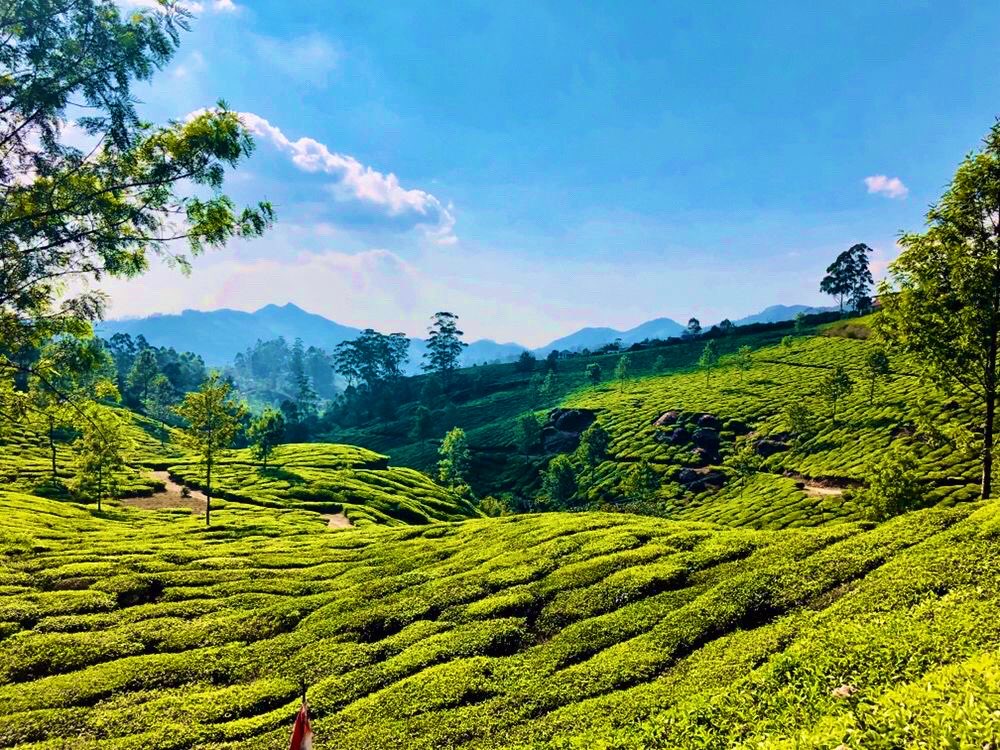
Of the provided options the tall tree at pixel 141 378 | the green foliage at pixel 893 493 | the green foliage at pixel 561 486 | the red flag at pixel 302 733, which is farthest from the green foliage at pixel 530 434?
the tall tree at pixel 141 378

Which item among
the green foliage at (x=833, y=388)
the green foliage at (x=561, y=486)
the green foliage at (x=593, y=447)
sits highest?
the green foliage at (x=833, y=388)

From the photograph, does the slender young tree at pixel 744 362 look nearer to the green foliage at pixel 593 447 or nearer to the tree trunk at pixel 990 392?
the green foliage at pixel 593 447

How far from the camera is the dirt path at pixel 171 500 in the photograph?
58656mm

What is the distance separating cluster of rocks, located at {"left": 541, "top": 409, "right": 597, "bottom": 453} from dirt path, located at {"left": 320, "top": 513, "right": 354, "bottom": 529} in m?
65.7

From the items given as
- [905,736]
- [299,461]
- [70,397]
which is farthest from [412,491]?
[905,736]

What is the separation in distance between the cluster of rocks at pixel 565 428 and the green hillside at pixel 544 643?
89.8 metres

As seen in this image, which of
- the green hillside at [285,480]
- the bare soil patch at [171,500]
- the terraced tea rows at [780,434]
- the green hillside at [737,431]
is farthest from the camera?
the green hillside at [737,431]

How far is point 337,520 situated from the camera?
55.3 metres

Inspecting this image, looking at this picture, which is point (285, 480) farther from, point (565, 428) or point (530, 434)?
point (565, 428)

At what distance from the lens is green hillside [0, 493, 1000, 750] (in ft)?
36.9

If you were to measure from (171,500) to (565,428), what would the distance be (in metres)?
80.6

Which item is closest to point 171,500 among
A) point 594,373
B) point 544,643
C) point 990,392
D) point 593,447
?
point 544,643

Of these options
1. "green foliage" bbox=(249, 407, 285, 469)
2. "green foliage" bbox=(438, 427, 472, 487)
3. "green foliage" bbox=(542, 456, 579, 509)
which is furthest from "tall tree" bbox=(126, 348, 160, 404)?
"green foliage" bbox=(542, 456, 579, 509)

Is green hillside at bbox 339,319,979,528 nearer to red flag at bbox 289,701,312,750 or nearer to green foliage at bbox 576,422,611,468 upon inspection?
green foliage at bbox 576,422,611,468
